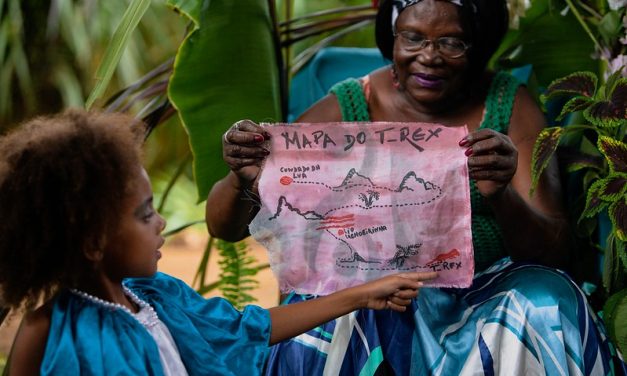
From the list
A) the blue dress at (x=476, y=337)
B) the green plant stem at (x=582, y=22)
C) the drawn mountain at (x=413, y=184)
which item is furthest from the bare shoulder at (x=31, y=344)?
the green plant stem at (x=582, y=22)

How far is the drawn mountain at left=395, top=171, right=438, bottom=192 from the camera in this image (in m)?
1.98

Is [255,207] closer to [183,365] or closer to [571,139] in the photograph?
[183,365]

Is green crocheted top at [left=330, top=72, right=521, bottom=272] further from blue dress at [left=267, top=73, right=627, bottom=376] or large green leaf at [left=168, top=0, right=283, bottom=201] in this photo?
large green leaf at [left=168, top=0, right=283, bottom=201]

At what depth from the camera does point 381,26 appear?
245 cm

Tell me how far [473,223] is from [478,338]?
373 mm

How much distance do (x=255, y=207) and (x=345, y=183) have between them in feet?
0.86

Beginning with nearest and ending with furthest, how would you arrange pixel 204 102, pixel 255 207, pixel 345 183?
pixel 345 183
pixel 255 207
pixel 204 102

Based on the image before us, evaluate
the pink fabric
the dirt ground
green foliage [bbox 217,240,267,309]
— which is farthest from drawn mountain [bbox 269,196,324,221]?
the dirt ground

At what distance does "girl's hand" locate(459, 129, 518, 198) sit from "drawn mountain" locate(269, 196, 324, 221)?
0.31 m

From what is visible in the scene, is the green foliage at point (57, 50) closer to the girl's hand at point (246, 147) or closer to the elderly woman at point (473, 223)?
the elderly woman at point (473, 223)

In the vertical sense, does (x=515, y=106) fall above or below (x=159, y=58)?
below

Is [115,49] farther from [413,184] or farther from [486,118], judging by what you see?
[486,118]

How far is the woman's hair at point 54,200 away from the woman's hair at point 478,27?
904 millimetres

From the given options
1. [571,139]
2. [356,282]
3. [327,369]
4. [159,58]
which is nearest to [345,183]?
[356,282]
